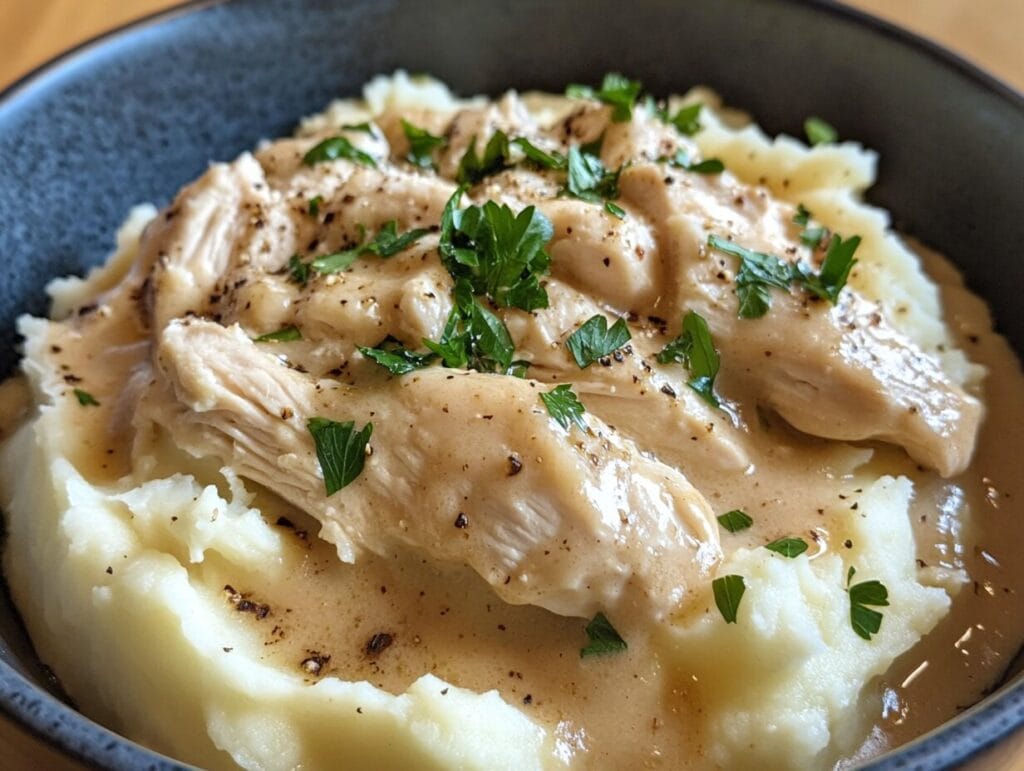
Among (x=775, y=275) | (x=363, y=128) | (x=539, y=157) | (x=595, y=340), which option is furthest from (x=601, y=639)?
(x=363, y=128)

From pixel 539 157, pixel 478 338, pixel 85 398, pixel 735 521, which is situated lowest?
pixel 85 398

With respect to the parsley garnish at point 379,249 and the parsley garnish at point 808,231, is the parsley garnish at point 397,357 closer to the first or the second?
the parsley garnish at point 379,249

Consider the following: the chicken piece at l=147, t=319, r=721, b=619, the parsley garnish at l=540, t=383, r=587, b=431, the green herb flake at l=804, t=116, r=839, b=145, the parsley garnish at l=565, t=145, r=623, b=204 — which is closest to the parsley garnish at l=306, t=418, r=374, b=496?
the chicken piece at l=147, t=319, r=721, b=619

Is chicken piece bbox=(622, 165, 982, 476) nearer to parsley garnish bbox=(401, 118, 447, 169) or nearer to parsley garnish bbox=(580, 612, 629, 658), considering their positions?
parsley garnish bbox=(580, 612, 629, 658)

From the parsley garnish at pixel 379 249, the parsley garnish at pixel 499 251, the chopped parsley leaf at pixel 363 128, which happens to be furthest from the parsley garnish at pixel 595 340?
the chopped parsley leaf at pixel 363 128

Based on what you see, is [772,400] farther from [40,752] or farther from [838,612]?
[40,752]

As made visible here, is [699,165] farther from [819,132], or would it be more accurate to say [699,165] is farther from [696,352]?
[819,132]
